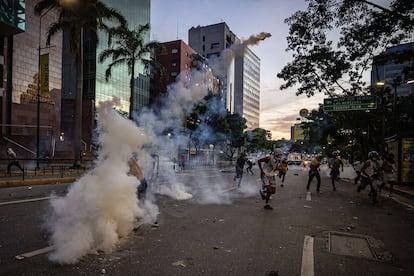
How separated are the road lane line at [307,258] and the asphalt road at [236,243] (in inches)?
0.6

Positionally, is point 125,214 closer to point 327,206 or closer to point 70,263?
point 70,263

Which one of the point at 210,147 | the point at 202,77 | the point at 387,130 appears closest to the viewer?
the point at 202,77

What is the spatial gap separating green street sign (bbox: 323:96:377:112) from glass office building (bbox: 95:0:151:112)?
1490 inches

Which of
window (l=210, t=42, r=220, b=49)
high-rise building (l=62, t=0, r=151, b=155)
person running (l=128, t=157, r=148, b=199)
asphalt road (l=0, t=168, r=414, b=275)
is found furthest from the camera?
high-rise building (l=62, t=0, r=151, b=155)

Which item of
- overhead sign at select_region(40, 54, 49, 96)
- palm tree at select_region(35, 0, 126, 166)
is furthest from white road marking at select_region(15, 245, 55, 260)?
overhead sign at select_region(40, 54, 49, 96)

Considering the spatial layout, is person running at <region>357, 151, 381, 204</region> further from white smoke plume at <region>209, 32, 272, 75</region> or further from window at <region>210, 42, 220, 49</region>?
window at <region>210, 42, 220, 49</region>

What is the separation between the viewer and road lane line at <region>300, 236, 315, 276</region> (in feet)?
15.8

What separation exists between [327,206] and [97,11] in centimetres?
2064

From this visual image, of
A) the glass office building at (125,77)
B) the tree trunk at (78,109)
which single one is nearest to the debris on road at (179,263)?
the tree trunk at (78,109)

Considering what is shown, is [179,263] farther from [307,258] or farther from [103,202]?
[307,258]

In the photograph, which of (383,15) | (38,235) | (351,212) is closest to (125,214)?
(38,235)

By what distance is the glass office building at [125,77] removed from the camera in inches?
2132

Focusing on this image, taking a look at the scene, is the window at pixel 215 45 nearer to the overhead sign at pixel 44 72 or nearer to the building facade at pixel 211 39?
the building facade at pixel 211 39

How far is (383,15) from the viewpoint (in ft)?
47.0
